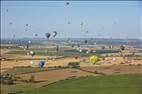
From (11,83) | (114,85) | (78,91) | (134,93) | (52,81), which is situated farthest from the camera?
(52,81)

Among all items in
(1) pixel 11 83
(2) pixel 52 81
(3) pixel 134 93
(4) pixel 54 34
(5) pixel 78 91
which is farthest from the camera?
(4) pixel 54 34

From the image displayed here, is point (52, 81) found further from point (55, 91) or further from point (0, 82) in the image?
point (55, 91)

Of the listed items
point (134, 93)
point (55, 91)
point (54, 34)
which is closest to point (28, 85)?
point (55, 91)

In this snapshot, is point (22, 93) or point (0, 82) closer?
point (22, 93)

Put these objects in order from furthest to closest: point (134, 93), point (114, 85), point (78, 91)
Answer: point (114, 85), point (78, 91), point (134, 93)

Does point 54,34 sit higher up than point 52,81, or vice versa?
point 54,34

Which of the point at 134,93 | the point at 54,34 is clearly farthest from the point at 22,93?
the point at 54,34

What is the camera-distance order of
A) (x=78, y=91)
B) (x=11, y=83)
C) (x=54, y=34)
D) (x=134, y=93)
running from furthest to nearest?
1. (x=54, y=34)
2. (x=11, y=83)
3. (x=78, y=91)
4. (x=134, y=93)

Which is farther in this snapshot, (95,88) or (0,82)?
(0,82)

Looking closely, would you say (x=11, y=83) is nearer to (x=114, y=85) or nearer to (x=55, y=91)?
(x=55, y=91)
